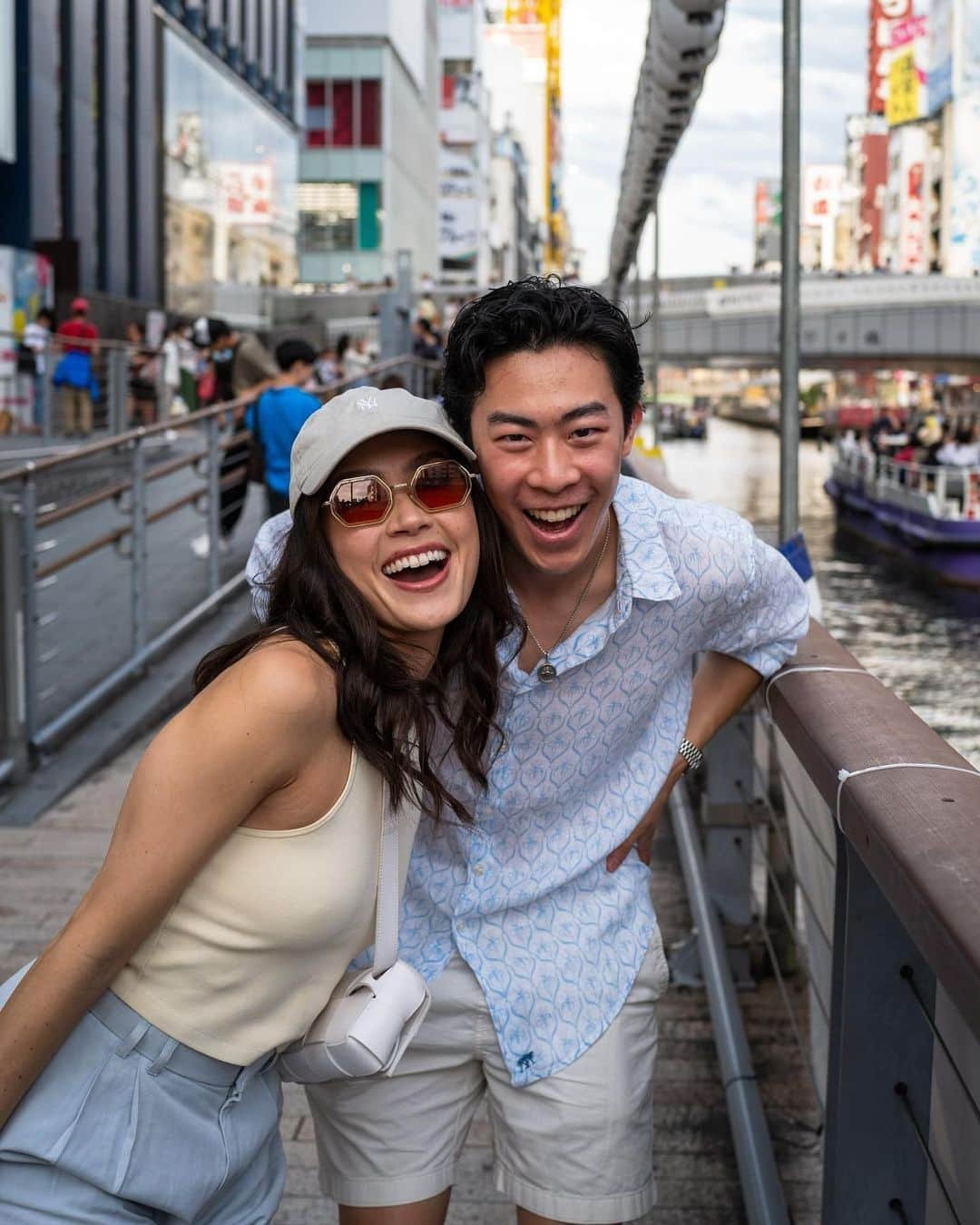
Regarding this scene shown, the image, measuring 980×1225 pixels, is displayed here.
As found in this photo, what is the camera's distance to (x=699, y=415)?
98750 mm

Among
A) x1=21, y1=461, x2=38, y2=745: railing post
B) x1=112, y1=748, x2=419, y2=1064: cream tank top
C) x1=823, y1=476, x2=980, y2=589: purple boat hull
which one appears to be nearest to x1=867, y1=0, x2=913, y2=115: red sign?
x1=823, y1=476, x2=980, y2=589: purple boat hull

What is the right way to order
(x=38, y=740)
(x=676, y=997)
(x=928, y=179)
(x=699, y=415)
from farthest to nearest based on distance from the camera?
(x=928, y=179)
(x=699, y=415)
(x=38, y=740)
(x=676, y=997)

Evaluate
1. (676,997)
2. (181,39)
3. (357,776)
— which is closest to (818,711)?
(357,776)

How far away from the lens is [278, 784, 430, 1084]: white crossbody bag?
1942 millimetres

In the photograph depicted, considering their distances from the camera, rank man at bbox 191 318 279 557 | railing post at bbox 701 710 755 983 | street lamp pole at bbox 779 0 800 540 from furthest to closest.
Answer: man at bbox 191 318 279 557, railing post at bbox 701 710 755 983, street lamp pole at bbox 779 0 800 540

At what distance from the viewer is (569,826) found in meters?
2.27

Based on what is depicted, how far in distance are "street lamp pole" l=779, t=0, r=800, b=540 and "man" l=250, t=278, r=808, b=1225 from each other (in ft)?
5.08

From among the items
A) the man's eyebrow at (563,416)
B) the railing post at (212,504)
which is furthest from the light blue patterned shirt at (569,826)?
the railing post at (212,504)

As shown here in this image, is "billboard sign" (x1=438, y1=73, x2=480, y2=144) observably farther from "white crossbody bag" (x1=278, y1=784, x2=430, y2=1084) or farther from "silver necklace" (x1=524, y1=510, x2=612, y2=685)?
"white crossbody bag" (x1=278, y1=784, x2=430, y2=1084)

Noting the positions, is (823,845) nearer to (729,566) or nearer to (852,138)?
(729,566)

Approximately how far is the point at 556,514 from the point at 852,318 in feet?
139

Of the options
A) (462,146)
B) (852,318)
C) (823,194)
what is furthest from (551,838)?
(823,194)

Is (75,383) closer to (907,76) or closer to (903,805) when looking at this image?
(903,805)

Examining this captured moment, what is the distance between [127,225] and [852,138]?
13071cm
